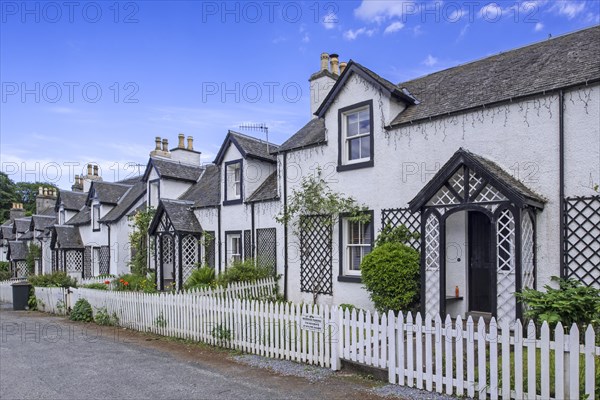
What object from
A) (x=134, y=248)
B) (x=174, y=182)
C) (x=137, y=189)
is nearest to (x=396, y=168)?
(x=174, y=182)

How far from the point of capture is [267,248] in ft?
53.0

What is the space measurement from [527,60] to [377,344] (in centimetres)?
899

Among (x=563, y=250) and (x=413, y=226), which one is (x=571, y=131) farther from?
(x=413, y=226)

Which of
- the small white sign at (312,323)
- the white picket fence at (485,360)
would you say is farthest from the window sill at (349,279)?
the white picket fence at (485,360)

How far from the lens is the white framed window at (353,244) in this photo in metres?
13.3

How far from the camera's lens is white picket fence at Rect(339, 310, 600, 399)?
576 centimetres

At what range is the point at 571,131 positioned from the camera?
30.9ft

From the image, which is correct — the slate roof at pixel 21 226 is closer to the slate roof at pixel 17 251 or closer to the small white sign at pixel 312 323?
the slate roof at pixel 17 251

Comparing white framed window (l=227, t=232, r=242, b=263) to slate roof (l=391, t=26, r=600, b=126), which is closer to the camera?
slate roof (l=391, t=26, r=600, b=126)

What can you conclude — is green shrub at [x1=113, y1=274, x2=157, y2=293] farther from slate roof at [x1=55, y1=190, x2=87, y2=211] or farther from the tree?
the tree

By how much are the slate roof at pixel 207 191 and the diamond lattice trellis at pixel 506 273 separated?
1155 centimetres

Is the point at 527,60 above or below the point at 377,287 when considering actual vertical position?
above

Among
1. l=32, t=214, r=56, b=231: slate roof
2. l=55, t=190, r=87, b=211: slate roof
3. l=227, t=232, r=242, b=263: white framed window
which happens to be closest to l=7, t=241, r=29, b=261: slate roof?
l=32, t=214, r=56, b=231: slate roof

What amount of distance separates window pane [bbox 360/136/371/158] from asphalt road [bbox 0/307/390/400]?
695 cm
